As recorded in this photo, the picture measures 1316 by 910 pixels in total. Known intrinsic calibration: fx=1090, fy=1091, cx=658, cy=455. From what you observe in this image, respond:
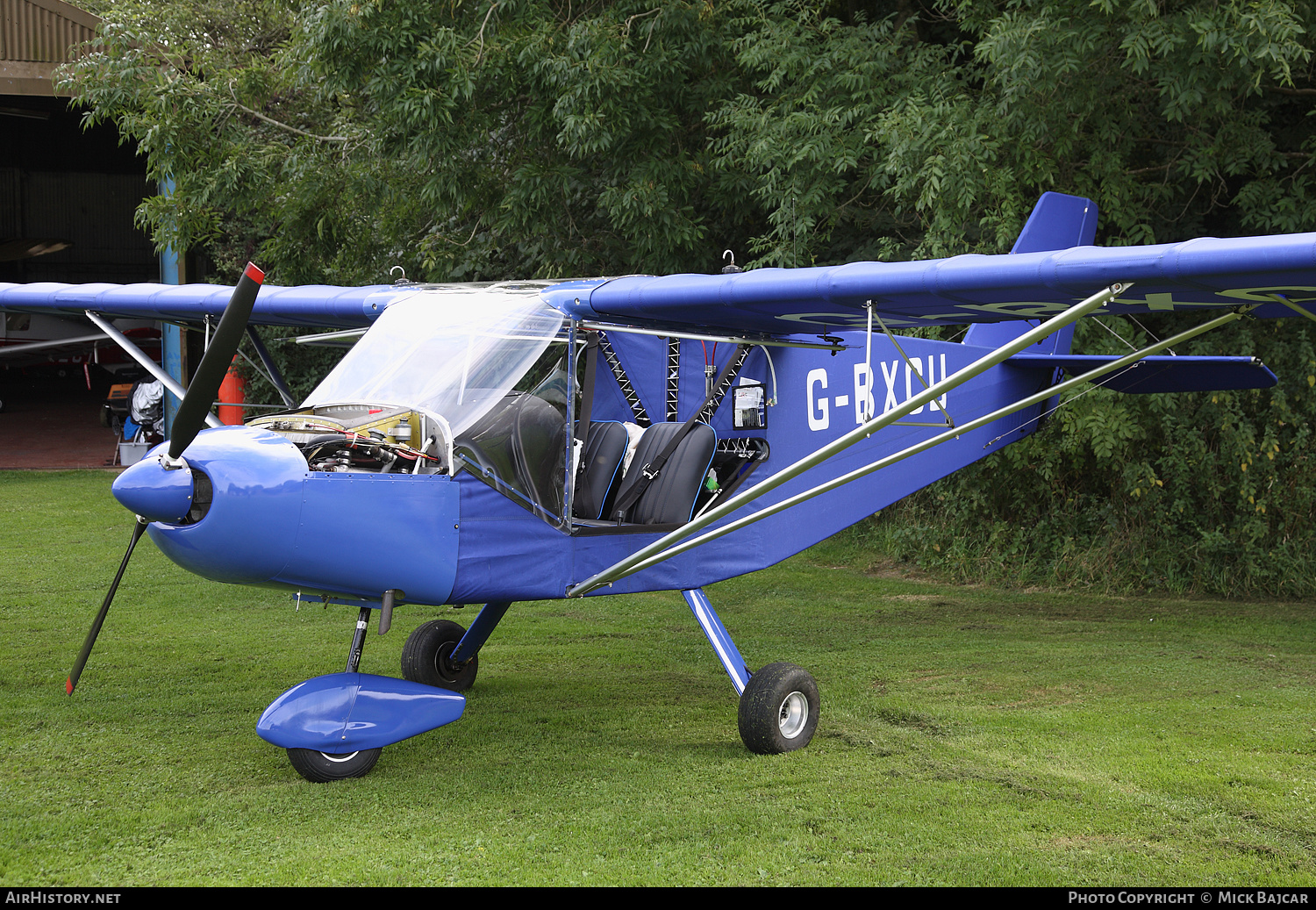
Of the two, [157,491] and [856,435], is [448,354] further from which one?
[856,435]

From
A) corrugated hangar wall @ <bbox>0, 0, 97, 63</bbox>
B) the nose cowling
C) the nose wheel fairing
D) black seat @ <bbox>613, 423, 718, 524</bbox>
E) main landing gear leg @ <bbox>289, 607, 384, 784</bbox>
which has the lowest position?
main landing gear leg @ <bbox>289, 607, 384, 784</bbox>

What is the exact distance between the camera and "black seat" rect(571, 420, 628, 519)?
18.7 ft

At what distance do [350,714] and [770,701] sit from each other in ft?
6.62

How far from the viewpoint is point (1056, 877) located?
3914 mm

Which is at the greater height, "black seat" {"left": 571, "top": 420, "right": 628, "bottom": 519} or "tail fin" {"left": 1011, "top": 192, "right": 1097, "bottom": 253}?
"tail fin" {"left": 1011, "top": 192, "right": 1097, "bottom": 253}

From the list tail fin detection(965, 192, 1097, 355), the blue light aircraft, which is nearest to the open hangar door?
tail fin detection(965, 192, 1097, 355)

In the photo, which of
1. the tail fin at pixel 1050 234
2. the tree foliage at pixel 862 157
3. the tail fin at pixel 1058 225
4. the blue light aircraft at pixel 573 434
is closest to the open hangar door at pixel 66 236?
the tree foliage at pixel 862 157

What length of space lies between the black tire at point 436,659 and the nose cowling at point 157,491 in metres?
2.48

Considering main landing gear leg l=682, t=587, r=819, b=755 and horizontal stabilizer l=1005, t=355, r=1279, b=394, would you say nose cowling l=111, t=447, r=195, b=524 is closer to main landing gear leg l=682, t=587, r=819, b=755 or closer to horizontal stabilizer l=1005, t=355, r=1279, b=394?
main landing gear leg l=682, t=587, r=819, b=755

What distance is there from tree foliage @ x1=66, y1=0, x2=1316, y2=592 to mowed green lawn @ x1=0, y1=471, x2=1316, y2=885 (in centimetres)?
148

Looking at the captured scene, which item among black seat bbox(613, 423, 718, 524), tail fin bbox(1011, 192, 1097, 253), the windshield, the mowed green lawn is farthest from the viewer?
tail fin bbox(1011, 192, 1097, 253)

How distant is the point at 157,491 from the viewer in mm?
4211

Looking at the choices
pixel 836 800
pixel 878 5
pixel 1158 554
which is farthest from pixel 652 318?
pixel 878 5

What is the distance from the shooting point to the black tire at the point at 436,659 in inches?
257
